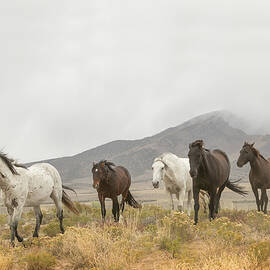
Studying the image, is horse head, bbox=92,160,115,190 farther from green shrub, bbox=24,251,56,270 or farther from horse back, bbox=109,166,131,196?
green shrub, bbox=24,251,56,270

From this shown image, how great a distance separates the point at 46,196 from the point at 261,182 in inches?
291

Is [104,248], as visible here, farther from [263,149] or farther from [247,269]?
[263,149]

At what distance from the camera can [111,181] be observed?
1177 centimetres

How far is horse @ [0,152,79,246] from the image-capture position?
880 cm

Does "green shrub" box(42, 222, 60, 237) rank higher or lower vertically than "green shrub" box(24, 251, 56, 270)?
lower

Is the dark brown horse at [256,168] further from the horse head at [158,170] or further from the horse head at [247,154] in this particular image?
the horse head at [158,170]

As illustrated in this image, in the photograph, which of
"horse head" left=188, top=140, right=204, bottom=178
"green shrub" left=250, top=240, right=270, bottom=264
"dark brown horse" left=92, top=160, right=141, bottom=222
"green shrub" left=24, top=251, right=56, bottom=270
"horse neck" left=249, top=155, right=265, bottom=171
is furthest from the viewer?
"horse neck" left=249, top=155, right=265, bottom=171

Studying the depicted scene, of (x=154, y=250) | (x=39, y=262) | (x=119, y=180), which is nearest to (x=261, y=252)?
(x=154, y=250)

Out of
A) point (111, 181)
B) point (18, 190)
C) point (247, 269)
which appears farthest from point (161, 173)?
point (247, 269)

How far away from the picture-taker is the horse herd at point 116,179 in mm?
8898

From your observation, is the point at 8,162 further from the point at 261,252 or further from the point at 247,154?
the point at 247,154

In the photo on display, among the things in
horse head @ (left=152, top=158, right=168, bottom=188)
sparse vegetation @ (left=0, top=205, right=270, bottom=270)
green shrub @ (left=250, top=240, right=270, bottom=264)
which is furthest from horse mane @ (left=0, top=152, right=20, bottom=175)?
green shrub @ (left=250, top=240, right=270, bottom=264)

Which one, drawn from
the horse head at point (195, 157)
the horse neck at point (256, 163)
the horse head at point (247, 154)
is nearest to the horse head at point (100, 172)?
the horse head at point (195, 157)

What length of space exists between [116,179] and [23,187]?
11.7 feet
